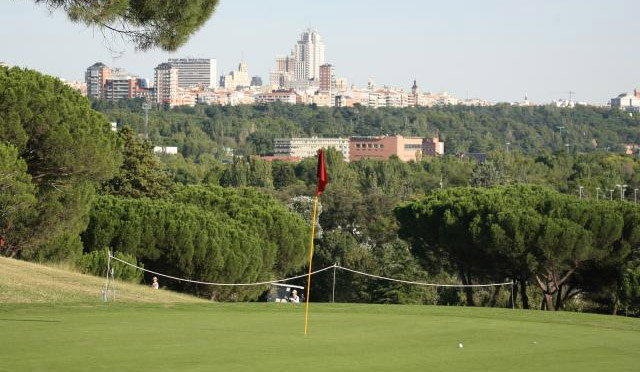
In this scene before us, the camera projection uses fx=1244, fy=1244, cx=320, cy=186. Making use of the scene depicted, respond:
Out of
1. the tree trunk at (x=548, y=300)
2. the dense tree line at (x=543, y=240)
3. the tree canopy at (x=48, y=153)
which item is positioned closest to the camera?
the tree canopy at (x=48, y=153)

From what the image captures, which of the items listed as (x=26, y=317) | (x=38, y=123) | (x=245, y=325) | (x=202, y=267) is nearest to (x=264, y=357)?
(x=245, y=325)

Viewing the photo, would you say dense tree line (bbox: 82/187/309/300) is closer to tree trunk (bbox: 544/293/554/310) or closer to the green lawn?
tree trunk (bbox: 544/293/554/310)

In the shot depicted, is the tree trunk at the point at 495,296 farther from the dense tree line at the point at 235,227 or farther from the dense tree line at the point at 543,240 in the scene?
the dense tree line at the point at 543,240

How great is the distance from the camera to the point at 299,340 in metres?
13.4

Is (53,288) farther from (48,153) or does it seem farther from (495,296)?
(495,296)

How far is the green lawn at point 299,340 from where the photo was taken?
11586 mm

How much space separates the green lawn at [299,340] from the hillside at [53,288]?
3.59 m

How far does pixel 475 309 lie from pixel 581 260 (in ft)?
56.8

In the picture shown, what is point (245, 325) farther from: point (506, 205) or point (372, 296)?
point (372, 296)

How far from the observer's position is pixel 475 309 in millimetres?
18578

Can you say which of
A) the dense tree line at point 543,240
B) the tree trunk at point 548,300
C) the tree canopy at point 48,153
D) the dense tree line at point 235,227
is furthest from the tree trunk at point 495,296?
the tree canopy at point 48,153

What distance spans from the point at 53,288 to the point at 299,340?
1085 centimetres

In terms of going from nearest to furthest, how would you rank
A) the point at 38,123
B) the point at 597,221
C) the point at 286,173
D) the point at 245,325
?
the point at 245,325, the point at 38,123, the point at 597,221, the point at 286,173

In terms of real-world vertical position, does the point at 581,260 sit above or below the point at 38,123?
below
